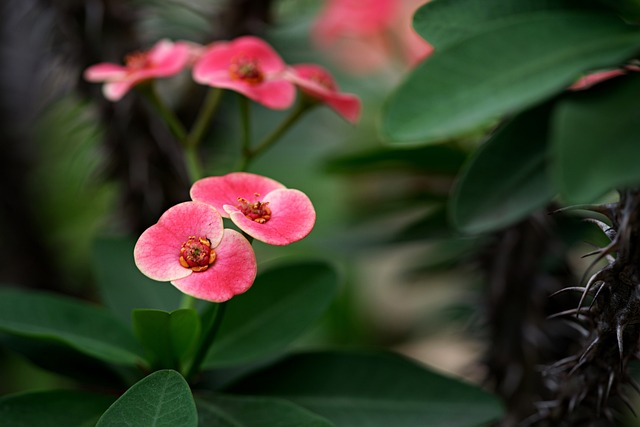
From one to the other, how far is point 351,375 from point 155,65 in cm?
37

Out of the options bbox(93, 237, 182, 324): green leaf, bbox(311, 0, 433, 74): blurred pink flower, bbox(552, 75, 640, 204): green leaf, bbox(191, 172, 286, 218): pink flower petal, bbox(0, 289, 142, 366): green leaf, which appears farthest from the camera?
bbox(311, 0, 433, 74): blurred pink flower

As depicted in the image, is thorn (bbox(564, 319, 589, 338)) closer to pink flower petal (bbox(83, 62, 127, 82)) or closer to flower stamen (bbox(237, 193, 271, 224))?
flower stamen (bbox(237, 193, 271, 224))

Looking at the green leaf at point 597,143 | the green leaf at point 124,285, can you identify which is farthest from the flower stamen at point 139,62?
the green leaf at point 597,143

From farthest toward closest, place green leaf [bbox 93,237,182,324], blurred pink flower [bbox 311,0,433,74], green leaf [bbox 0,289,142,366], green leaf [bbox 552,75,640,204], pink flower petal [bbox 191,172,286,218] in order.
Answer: blurred pink flower [bbox 311,0,433,74] → green leaf [bbox 93,237,182,324] → green leaf [bbox 0,289,142,366] → pink flower petal [bbox 191,172,286,218] → green leaf [bbox 552,75,640,204]

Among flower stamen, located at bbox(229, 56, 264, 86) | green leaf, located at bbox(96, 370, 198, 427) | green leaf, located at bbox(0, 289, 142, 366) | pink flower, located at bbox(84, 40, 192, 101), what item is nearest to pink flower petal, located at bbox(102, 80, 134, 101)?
pink flower, located at bbox(84, 40, 192, 101)

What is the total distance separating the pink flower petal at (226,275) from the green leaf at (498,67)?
0.13 meters

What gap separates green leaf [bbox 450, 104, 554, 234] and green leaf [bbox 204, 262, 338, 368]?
0.51 ft

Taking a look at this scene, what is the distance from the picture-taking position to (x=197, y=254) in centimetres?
50

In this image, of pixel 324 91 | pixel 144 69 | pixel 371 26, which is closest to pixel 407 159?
pixel 324 91

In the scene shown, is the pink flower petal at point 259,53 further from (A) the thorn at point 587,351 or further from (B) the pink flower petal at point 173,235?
(A) the thorn at point 587,351

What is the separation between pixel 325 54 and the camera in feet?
4.53

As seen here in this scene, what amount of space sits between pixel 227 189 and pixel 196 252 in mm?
66

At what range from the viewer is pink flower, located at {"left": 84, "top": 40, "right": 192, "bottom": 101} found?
68 cm

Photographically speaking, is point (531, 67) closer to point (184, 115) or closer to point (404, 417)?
point (404, 417)
